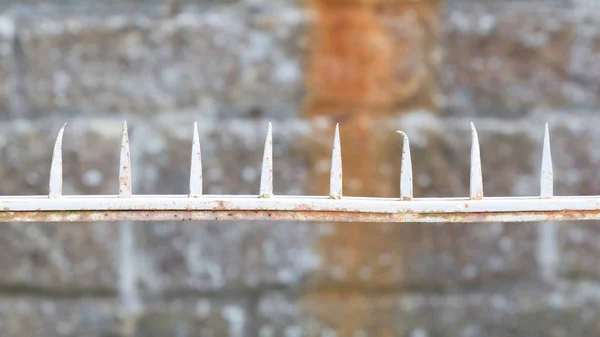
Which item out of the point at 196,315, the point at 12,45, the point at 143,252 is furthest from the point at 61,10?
the point at 196,315

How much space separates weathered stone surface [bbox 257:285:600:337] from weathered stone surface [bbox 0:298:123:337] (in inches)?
8.1

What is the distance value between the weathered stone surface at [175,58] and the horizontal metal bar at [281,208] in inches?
15.7

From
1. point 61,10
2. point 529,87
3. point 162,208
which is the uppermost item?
point 61,10

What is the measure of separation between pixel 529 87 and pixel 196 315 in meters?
0.53

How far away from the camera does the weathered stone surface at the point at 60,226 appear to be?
0.87 m

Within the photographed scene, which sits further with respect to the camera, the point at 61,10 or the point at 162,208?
the point at 61,10

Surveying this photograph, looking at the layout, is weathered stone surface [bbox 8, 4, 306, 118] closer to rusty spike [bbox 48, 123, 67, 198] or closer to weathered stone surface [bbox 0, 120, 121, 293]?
weathered stone surface [bbox 0, 120, 121, 293]

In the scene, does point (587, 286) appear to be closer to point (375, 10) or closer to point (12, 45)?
Result: point (375, 10)

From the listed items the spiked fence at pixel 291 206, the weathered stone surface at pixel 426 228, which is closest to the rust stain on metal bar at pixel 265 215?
the spiked fence at pixel 291 206

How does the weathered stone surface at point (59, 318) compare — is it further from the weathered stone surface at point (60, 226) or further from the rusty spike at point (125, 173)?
the rusty spike at point (125, 173)

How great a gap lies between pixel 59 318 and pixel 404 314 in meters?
0.46

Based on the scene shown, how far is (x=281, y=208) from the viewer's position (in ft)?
1.58

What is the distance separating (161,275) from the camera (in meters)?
0.88

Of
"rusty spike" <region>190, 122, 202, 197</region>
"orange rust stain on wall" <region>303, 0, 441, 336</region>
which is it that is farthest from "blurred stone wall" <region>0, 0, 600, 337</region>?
"rusty spike" <region>190, 122, 202, 197</region>
